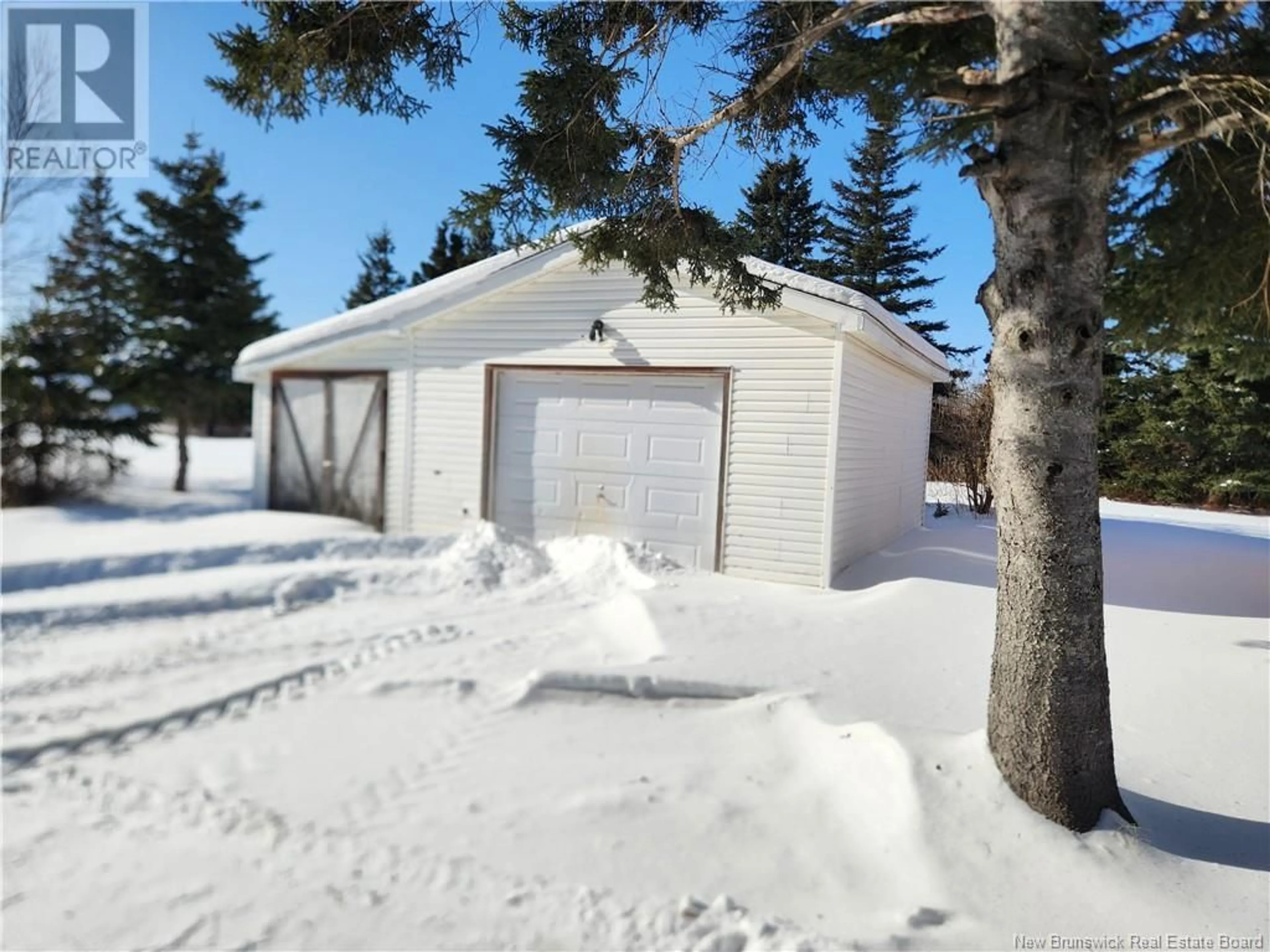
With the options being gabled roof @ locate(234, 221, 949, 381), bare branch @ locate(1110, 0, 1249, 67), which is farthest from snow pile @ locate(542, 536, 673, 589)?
bare branch @ locate(1110, 0, 1249, 67)

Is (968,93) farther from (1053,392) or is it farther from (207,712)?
(207,712)

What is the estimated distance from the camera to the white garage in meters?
6.50

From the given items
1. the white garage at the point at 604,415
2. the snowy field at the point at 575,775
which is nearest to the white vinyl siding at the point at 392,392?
the white garage at the point at 604,415

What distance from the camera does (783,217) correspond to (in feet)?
23.1

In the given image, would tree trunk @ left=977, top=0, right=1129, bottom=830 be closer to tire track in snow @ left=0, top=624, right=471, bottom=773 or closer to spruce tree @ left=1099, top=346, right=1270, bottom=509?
tire track in snow @ left=0, top=624, right=471, bottom=773

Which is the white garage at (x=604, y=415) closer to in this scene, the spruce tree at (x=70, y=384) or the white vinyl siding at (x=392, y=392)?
the white vinyl siding at (x=392, y=392)

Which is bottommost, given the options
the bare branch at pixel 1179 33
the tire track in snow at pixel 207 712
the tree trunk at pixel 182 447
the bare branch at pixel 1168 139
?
the tire track in snow at pixel 207 712

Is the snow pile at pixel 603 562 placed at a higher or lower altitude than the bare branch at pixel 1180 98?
lower

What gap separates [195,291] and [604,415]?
9580 mm

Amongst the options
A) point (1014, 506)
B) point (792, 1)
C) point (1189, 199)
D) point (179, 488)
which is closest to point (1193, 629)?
point (1189, 199)

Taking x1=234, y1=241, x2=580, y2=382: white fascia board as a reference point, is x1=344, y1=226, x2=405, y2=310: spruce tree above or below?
above

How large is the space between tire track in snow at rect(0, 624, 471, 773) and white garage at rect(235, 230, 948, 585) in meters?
3.30

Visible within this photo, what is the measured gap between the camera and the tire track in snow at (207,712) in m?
2.82

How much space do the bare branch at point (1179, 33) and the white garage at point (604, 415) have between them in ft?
10.4
